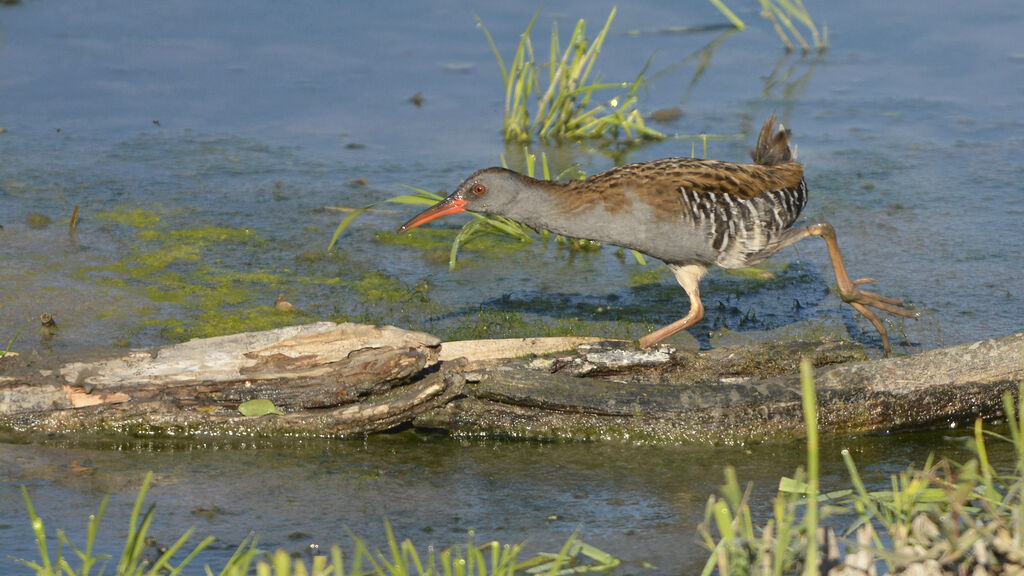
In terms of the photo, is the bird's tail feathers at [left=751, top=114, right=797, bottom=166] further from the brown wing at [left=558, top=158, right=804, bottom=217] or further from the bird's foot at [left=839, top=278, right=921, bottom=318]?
the bird's foot at [left=839, top=278, right=921, bottom=318]

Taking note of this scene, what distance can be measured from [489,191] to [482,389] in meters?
1.20

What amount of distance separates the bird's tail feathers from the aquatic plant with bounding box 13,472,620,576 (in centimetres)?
291

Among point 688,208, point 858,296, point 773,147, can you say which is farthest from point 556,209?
point 858,296

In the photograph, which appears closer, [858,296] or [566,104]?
[858,296]

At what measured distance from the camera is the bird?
17.8ft

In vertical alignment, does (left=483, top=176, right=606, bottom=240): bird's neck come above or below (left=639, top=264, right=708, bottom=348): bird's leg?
above

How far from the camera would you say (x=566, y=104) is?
8453 millimetres

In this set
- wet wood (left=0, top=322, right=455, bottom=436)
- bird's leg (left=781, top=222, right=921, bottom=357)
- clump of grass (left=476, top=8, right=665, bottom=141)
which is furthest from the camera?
clump of grass (left=476, top=8, right=665, bottom=141)

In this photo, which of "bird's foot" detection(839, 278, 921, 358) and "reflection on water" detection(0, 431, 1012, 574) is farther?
"bird's foot" detection(839, 278, 921, 358)

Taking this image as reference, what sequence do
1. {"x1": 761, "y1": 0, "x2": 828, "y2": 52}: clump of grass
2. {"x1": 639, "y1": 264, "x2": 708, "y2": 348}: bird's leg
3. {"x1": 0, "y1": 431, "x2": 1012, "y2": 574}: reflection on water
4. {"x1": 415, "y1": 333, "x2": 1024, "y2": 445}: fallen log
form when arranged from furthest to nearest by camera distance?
{"x1": 761, "y1": 0, "x2": 828, "y2": 52}: clump of grass → {"x1": 639, "y1": 264, "x2": 708, "y2": 348}: bird's leg → {"x1": 415, "y1": 333, "x2": 1024, "y2": 445}: fallen log → {"x1": 0, "y1": 431, "x2": 1012, "y2": 574}: reflection on water

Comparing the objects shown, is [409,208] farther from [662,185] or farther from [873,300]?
[873,300]

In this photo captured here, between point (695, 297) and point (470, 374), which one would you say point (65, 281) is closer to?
point (470, 374)

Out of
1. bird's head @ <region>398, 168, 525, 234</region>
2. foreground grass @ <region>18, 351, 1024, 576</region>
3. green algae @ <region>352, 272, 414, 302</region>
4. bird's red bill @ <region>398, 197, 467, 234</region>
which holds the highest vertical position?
bird's head @ <region>398, 168, 525, 234</region>

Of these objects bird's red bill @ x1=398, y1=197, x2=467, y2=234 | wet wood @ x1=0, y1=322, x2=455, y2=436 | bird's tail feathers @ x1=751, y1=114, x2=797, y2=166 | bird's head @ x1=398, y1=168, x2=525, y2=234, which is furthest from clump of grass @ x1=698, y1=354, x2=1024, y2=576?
bird's tail feathers @ x1=751, y1=114, x2=797, y2=166
